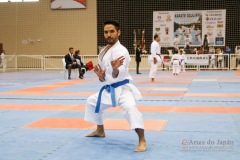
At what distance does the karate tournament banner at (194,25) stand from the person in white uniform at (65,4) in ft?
18.7

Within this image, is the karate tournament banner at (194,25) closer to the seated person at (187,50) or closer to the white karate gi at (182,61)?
the seated person at (187,50)

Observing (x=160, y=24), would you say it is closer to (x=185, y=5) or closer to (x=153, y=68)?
(x=185, y=5)

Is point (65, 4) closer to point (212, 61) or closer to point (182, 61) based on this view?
point (182, 61)

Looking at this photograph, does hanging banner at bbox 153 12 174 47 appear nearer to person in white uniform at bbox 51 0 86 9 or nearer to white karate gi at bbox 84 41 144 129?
person in white uniform at bbox 51 0 86 9

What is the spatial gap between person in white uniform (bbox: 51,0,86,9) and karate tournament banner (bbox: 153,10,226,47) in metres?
5.69

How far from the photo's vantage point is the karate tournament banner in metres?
24.2

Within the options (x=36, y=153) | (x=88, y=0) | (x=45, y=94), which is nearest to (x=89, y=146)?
(x=36, y=153)

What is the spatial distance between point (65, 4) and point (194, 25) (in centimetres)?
945

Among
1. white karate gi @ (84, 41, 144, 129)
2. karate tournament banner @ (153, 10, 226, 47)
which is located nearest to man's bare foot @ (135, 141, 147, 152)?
white karate gi @ (84, 41, 144, 129)

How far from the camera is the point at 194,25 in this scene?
24266 mm

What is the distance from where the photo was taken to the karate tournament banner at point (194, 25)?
79.4ft

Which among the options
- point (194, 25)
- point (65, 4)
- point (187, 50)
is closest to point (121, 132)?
point (187, 50)

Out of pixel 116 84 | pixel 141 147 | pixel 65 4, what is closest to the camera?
pixel 141 147

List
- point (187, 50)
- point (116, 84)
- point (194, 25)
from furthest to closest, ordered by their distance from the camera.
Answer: point (187, 50) → point (194, 25) → point (116, 84)
